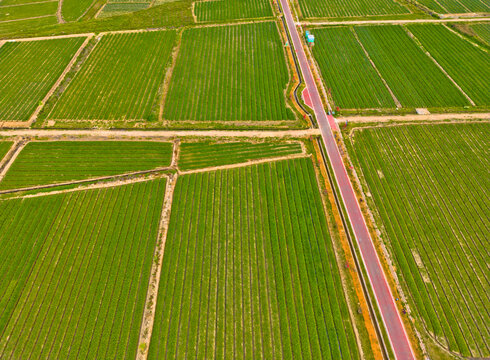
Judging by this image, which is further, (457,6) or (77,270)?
(457,6)

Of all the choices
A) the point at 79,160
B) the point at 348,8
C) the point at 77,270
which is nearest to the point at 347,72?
the point at 348,8

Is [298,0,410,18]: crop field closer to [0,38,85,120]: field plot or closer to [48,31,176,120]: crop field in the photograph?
[48,31,176,120]: crop field

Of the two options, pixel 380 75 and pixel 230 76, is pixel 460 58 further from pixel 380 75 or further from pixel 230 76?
pixel 230 76

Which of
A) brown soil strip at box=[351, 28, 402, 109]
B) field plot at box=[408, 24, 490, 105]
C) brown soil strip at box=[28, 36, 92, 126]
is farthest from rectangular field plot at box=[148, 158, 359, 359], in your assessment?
field plot at box=[408, 24, 490, 105]

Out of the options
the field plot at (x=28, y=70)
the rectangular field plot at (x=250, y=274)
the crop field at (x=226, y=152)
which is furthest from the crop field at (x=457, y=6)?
the field plot at (x=28, y=70)

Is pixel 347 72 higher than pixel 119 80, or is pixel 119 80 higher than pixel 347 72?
pixel 347 72
